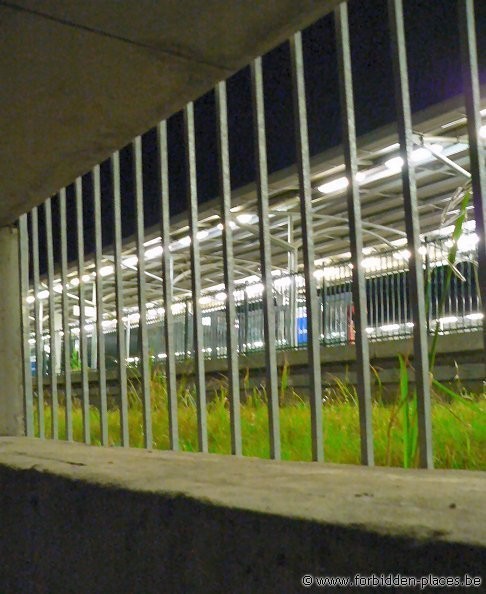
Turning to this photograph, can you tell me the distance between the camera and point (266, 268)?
113 inches

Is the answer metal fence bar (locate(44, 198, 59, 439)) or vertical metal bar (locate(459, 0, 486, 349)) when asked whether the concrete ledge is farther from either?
metal fence bar (locate(44, 198, 59, 439))

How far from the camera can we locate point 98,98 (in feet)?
9.73

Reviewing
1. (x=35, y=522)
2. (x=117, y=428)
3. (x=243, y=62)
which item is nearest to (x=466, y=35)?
(x=243, y=62)

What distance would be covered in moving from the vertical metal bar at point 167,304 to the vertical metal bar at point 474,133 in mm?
1564

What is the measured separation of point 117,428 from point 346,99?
3778 millimetres

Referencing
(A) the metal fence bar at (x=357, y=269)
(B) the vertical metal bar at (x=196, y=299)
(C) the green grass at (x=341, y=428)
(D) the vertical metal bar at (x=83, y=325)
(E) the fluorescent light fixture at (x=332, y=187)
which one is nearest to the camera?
(A) the metal fence bar at (x=357, y=269)

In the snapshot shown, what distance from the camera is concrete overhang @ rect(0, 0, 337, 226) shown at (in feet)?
7.82

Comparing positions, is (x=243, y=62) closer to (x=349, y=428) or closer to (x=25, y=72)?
(x=25, y=72)

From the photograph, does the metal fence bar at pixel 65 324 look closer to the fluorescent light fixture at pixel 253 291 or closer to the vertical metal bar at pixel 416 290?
the vertical metal bar at pixel 416 290

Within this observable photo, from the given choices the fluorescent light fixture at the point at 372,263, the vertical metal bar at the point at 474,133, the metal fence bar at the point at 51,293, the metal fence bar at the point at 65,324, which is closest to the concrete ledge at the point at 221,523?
the vertical metal bar at the point at 474,133

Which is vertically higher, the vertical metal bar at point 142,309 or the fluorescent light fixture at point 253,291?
the fluorescent light fixture at point 253,291

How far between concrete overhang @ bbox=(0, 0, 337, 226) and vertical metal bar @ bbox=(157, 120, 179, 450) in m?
0.21

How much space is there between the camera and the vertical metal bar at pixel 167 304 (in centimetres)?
343

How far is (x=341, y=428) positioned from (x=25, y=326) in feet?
6.52
